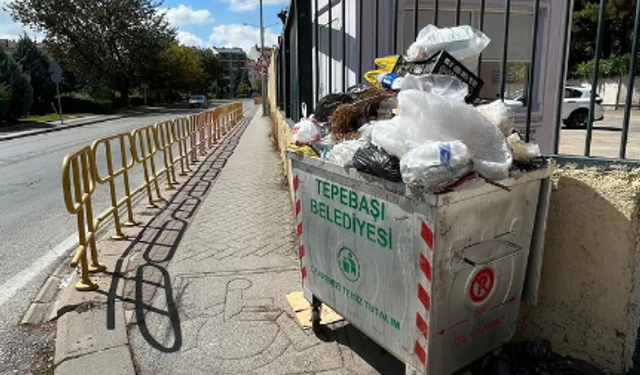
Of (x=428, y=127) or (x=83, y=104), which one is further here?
(x=83, y=104)

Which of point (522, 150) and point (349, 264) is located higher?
point (522, 150)

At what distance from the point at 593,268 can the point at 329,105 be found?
69.4 inches

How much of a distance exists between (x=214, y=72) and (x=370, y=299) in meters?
101

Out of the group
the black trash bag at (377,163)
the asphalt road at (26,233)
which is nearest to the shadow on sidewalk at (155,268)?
the asphalt road at (26,233)

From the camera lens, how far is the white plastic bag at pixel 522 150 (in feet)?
7.33

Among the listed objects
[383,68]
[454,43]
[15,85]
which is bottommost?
[383,68]

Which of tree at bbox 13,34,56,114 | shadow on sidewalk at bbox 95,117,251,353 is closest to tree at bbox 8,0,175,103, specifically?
tree at bbox 13,34,56,114

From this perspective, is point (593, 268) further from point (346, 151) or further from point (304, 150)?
point (304, 150)

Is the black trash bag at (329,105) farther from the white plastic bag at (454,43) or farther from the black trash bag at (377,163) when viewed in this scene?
the black trash bag at (377,163)

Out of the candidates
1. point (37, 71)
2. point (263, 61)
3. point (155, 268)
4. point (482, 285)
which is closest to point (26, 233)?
point (155, 268)

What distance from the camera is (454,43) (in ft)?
8.39

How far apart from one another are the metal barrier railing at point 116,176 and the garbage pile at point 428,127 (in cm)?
214

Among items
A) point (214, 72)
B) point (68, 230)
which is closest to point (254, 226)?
point (68, 230)

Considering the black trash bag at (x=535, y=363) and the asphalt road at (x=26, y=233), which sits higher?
the black trash bag at (x=535, y=363)
